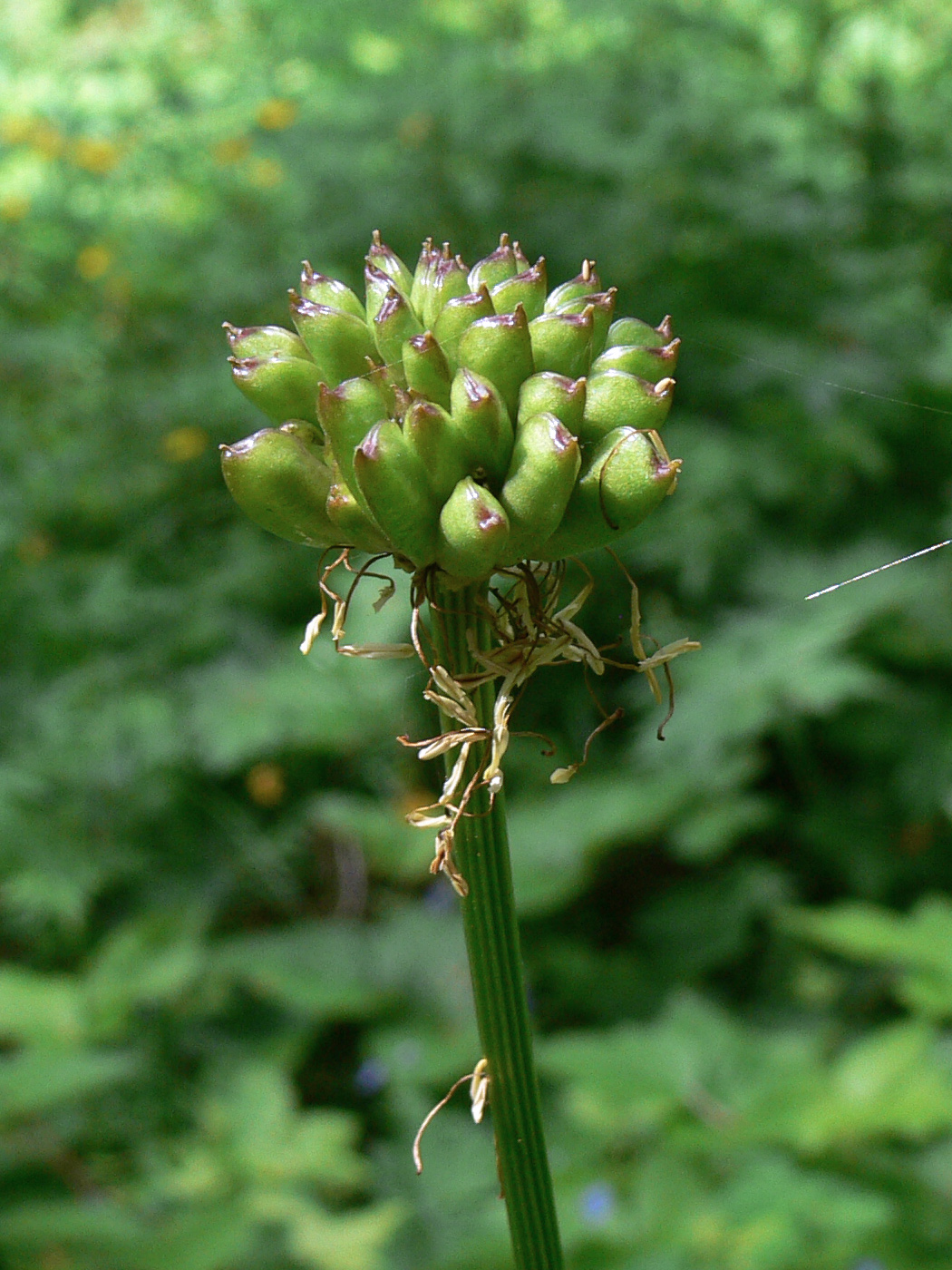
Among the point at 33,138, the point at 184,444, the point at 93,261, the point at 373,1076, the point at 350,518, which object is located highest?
the point at 350,518

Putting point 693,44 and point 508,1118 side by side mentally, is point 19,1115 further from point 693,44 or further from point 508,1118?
point 693,44

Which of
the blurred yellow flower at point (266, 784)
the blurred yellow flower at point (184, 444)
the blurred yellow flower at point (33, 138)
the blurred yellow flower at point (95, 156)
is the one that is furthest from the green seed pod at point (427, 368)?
the blurred yellow flower at point (33, 138)

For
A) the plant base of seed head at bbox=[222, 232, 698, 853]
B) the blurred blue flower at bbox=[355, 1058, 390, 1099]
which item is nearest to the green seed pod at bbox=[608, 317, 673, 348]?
the plant base of seed head at bbox=[222, 232, 698, 853]

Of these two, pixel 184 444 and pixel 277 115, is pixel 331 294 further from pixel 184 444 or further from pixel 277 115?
pixel 277 115

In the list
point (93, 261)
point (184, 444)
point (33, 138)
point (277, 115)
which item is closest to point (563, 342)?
point (184, 444)

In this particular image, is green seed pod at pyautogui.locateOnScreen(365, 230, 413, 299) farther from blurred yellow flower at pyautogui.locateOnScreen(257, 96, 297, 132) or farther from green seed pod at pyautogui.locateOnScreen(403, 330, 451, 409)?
blurred yellow flower at pyautogui.locateOnScreen(257, 96, 297, 132)

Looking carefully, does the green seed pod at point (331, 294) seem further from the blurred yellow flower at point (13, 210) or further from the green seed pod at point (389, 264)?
the blurred yellow flower at point (13, 210)
